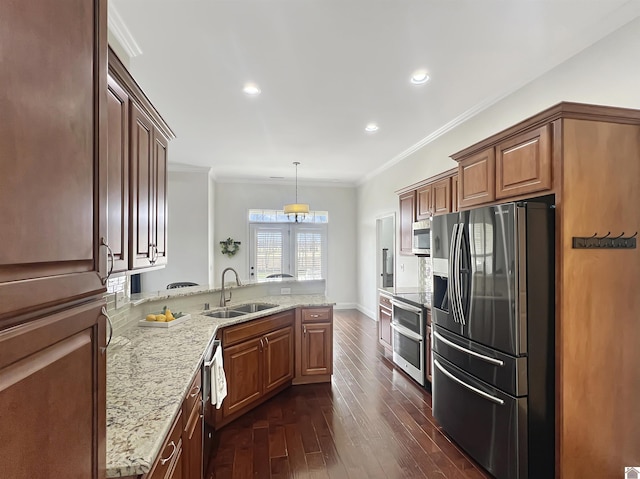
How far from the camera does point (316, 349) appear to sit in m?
3.63

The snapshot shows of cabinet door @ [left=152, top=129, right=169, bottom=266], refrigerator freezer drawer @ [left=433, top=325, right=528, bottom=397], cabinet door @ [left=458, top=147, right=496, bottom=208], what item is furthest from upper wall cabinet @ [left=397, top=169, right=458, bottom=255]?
cabinet door @ [left=152, top=129, right=169, bottom=266]

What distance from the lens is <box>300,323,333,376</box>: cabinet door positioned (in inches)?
141

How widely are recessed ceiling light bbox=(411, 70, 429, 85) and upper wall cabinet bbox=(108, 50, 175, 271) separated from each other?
7.04 ft

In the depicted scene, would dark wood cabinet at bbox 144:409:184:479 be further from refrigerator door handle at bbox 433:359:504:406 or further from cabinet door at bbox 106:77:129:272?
refrigerator door handle at bbox 433:359:504:406

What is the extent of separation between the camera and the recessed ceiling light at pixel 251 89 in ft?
10.2

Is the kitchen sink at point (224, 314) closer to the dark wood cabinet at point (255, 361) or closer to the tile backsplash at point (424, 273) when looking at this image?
the dark wood cabinet at point (255, 361)

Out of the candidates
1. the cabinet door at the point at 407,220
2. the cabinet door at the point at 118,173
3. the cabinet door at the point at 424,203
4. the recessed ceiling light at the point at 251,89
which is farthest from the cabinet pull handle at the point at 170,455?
the cabinet door at the point at 407,220

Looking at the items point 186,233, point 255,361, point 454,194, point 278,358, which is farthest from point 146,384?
point 186,233

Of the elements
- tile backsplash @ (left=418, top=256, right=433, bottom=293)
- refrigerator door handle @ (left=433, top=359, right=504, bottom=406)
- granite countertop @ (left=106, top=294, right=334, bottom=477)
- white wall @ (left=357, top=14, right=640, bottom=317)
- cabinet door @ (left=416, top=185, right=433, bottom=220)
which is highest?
white wall @ (left=357, top=14, right=640, bottom=317)

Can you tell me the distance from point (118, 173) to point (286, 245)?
20.2 feet

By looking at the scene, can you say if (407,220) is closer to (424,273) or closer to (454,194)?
(424,273)

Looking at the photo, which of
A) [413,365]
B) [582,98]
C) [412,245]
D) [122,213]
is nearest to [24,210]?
[122,213]

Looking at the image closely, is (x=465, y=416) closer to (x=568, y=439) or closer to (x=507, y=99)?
(x=568, y=439)

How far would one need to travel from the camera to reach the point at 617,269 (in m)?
1.92
